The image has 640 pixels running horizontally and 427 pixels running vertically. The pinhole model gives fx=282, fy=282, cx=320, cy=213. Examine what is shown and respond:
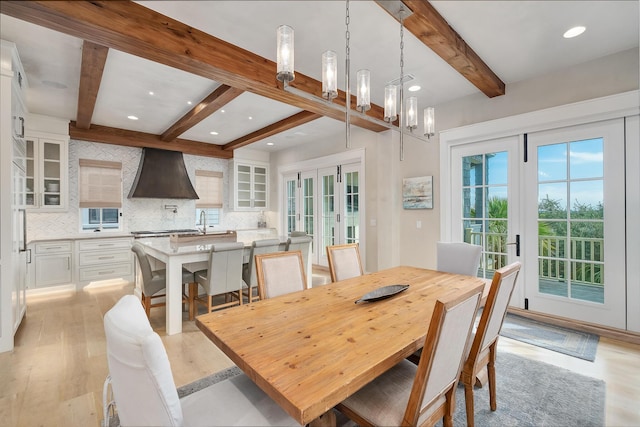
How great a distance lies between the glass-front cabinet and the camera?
423cm

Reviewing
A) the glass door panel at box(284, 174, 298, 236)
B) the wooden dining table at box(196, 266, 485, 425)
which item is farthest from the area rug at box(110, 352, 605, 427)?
the glass door panel at box(284, 174, 298, 236)

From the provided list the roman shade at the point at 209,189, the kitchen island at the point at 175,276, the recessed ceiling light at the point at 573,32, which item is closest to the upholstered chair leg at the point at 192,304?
the kitchen island at the point at 175,276

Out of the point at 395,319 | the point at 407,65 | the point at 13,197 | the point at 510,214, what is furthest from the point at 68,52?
the point at 510,214

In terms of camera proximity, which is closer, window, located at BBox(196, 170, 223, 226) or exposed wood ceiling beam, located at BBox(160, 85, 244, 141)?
exposed wood ceiling beam, located at BBox(160, 85, 244, 141)

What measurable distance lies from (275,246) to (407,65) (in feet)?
8.20

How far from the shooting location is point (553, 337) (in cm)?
277

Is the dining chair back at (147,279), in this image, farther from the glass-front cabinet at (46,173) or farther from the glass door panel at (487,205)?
the glass door panel at (487,205)

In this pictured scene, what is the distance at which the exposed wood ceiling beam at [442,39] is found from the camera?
6.50 ft

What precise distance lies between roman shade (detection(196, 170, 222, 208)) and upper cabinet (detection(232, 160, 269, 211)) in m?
0.42

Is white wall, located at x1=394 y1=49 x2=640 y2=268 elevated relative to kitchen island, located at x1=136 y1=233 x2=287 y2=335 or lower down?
elevated

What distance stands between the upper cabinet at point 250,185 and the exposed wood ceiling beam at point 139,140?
1.45ft

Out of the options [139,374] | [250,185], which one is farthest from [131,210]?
[139,374]

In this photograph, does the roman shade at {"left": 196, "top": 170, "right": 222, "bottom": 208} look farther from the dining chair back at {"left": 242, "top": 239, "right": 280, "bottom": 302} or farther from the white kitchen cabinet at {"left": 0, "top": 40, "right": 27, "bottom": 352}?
the white kitchen cabinet at {"left": 0, "top": 40, "right": 27, "bottom": 352}

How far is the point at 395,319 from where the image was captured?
149 centimetres
